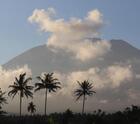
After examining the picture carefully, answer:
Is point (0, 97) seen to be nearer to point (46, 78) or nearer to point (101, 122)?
point (46, 78)

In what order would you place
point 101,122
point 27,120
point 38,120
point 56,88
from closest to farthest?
point 101,122, point 56,88, point 38,120, point 27,120

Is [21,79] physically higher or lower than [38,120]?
higher

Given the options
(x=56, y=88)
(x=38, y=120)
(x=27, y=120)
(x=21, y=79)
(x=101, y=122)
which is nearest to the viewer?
(x=101, y=122)

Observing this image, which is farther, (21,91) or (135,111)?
(135,111)

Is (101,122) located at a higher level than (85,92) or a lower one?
lower

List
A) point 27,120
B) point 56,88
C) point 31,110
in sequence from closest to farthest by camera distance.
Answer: point 56,88 < point 27,120 < point 31,110

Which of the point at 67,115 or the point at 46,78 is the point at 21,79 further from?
the point at 67,115

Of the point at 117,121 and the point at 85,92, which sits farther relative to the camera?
the point at 85,92

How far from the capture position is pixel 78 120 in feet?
451

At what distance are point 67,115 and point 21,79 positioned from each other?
1028 inches

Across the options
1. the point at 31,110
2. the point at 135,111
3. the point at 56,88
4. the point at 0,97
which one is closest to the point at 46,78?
the point at 56,88

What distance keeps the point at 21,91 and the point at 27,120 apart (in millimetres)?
29171

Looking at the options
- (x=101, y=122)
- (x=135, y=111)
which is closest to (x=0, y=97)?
(x=101, y=122)

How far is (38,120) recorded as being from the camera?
13625 cm
